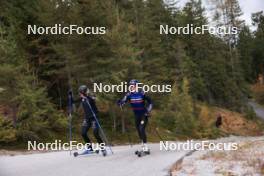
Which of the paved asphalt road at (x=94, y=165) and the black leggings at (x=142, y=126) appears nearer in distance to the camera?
the paved asphalt road at (x=94, y=165)

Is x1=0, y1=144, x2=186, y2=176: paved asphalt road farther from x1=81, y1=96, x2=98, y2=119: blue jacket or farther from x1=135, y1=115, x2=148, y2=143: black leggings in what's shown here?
x1=81, y1=96, x2=98, y2=119: blue jacket

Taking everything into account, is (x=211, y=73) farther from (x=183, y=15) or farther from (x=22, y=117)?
(x=22, y=117)

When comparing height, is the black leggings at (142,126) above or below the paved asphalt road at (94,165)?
above

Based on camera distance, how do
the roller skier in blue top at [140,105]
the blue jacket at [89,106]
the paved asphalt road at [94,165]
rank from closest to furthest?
the paved asphalt road at [94,165] < the roller skier in blue top at [140,105] < the blue jacket at [89,106]

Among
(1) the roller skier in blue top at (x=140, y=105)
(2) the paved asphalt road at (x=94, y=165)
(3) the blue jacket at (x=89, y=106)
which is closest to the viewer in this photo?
(2) the paved asphalt road at (x=94, y=165)

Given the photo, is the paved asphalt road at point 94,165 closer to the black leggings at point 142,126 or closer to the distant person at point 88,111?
the black leggings at point 142,126

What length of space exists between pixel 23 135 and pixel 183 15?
4451 centimetres

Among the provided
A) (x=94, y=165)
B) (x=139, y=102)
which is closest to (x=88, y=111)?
(x=139, y=102)

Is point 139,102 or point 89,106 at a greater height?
point 139,102

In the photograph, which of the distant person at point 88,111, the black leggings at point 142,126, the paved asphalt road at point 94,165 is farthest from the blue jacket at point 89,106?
the black leggings at point 142,126

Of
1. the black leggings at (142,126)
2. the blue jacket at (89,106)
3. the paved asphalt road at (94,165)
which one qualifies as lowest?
the paved asphalt road at (94,165)

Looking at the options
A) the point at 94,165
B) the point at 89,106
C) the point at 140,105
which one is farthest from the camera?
the point at 89,106

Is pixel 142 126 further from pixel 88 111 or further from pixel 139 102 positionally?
pixel 88 111

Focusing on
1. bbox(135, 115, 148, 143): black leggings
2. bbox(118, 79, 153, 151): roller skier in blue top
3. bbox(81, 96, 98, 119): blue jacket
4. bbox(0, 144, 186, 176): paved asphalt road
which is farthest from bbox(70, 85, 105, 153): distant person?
bbox(135, 115, 148, 143): black leggings
